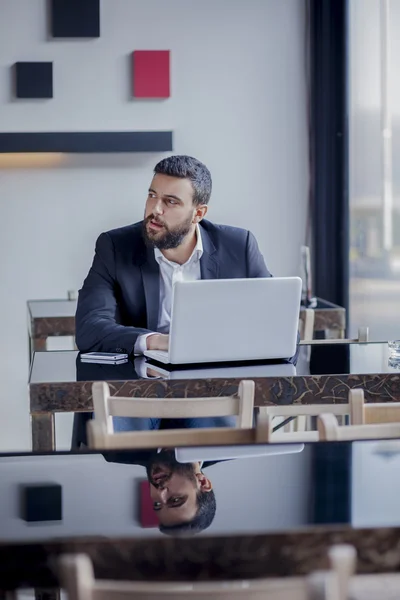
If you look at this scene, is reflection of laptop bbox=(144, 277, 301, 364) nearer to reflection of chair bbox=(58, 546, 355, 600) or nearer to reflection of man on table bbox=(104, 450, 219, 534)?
reflection of man on table bbox=(104, 450, 219, 534)

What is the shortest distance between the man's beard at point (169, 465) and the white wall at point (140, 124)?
158 inches

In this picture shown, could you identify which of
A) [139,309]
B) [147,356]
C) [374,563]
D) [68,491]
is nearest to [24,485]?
[68,491]

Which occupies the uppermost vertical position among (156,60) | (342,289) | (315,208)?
(156,60)

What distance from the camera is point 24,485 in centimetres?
171

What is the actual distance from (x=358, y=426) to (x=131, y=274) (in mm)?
1422

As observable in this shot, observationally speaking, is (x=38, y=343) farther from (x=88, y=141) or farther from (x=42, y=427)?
(x=42, y=427)

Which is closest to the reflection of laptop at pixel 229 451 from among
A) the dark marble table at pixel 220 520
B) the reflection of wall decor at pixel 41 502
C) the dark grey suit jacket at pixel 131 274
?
the dark marble table at pixel 220 520

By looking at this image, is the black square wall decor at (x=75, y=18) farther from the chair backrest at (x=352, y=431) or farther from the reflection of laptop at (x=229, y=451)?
the reflection of laptop at (x=229, y=451)

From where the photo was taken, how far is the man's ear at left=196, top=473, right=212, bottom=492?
1.67m

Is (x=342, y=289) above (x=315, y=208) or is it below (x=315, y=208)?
below

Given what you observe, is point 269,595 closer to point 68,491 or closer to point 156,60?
point 68,491

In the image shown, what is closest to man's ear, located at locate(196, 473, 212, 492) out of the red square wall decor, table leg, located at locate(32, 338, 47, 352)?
table leg, located at locate(32, 338, 47, 352)

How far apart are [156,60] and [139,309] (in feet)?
9.02

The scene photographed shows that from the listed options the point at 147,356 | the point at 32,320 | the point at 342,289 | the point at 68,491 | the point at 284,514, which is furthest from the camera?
the point at 342,289
